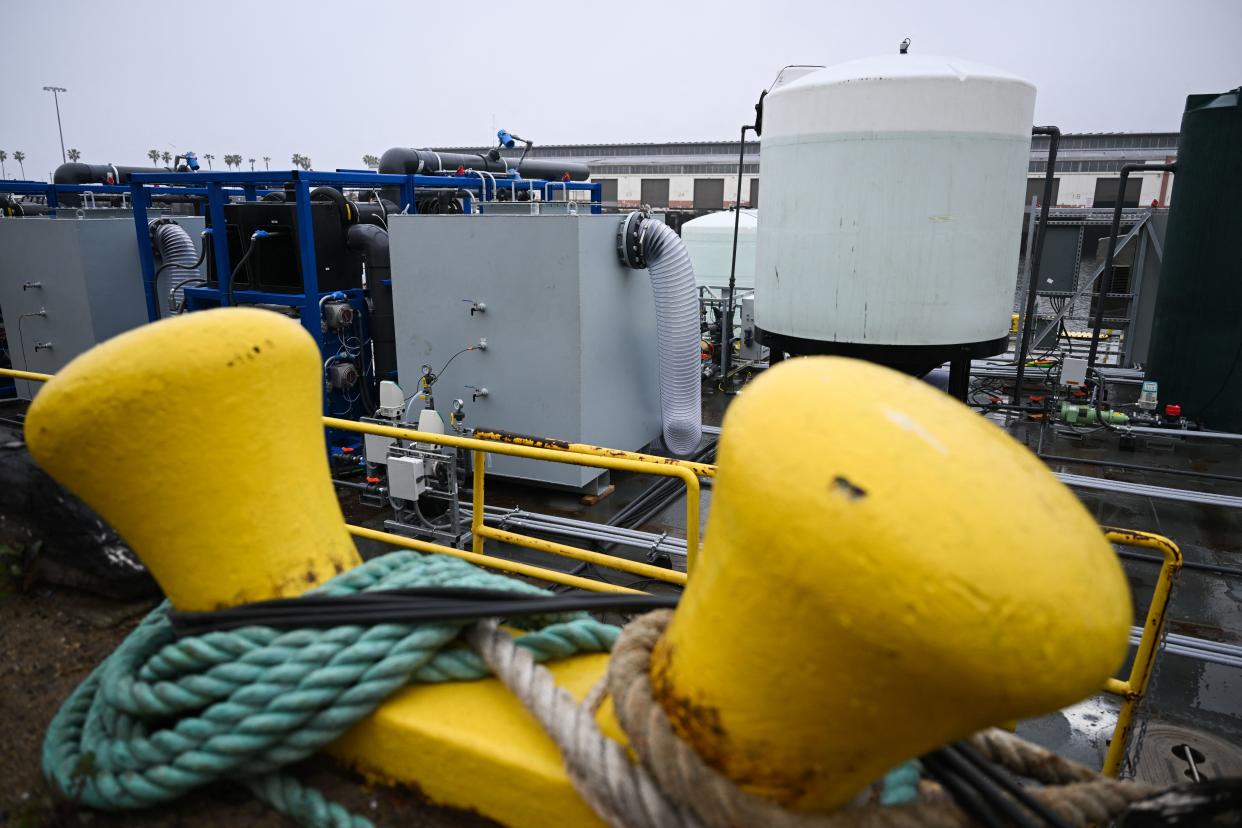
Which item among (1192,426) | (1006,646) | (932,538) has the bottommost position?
(1192,426)

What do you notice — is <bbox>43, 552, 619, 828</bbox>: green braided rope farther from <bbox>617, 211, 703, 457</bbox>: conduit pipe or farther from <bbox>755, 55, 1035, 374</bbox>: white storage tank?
<bbox>617, 211, 703, 457</bbox>: conduit pipe

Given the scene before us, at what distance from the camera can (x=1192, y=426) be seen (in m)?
9.52

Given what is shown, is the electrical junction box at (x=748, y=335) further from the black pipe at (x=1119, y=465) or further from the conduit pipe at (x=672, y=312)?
the black pipe at (x=1119, y=465)

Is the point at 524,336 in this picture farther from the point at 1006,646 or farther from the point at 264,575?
the point at 1006,646

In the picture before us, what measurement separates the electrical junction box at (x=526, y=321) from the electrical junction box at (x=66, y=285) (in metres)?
4.28

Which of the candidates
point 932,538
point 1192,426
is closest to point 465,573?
point 932,538

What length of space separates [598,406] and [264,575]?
224 inches

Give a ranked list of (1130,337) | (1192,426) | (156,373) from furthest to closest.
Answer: (1130,337)
(1192,426)
(156,373)

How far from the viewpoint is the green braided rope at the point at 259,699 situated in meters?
1.37

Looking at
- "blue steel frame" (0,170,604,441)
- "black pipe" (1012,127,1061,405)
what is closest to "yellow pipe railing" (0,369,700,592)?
"blue steel frame" (0,170,604,441)

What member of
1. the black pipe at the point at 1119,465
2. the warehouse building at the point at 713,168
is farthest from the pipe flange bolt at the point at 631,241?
the warehouse building at the point at 713,168

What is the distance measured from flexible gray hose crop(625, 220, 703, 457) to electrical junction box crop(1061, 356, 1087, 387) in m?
5.31

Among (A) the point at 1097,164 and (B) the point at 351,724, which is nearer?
(B) the point at 351,724

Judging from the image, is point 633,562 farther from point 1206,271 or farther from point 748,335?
point 1206,271
